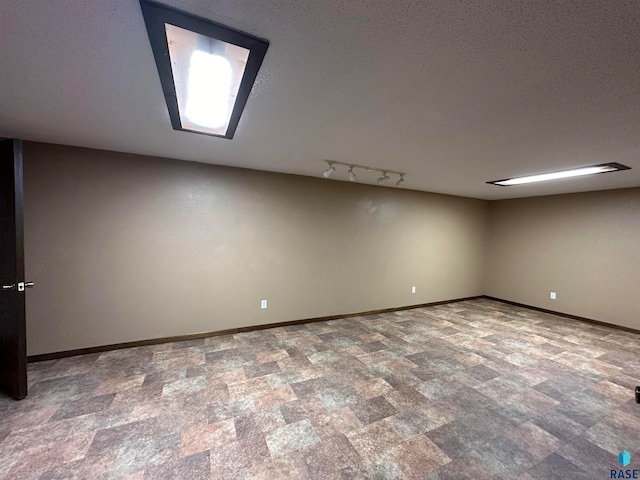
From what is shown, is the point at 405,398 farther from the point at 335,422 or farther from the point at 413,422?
the point at 335,422

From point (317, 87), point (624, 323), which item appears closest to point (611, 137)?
point (317, 87)

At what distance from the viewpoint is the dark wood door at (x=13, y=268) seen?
6.81 ft

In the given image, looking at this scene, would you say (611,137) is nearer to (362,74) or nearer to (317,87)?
(362,74)

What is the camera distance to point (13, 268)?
2104 mm

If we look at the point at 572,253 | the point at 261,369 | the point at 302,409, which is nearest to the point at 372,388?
the point at 302,409

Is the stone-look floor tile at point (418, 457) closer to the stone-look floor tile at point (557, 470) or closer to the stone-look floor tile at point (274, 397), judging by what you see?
the stone-look floor tile at point (557, 470)

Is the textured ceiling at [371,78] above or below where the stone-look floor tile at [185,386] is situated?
above

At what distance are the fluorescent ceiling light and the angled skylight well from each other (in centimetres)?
383

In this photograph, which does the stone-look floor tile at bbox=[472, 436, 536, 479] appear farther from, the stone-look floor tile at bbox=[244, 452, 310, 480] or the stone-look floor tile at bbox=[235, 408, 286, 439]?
the stone-look floor tile at bbox=[235, 408, 286, 439]

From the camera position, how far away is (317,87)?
147 cm

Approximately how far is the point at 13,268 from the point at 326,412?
290cm

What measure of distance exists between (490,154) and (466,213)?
3.44 meters

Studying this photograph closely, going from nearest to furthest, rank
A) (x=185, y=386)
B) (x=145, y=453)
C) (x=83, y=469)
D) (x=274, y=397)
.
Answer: (x=83, y=469) < (x=145, y=453) < (x=274, y=397) < (x=185, y=386)

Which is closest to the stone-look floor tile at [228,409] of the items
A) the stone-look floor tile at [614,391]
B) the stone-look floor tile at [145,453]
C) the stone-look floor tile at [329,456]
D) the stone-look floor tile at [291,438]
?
the stone-look floor tile at [145,453]
